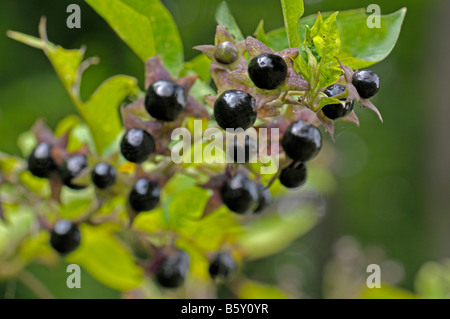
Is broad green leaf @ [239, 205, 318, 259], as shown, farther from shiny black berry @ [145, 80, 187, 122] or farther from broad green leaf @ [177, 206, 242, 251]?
shiny black berry @ [145, 80, 187, 122]

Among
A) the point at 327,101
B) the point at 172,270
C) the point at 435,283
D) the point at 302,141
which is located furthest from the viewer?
the point at 435,283

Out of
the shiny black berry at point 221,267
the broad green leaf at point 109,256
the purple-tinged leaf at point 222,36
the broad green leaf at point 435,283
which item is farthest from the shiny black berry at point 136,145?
the broad green leaf at point 435,283

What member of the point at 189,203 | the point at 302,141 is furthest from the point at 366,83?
the point at 189,203

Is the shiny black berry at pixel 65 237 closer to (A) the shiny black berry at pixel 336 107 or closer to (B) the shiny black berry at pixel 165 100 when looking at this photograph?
(B) the shiny black berry at pixel 165 100

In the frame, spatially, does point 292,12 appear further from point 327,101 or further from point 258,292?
point 258,292

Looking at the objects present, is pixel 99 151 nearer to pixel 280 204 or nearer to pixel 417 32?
pixel 280 204
